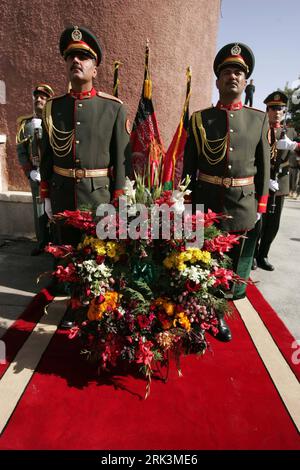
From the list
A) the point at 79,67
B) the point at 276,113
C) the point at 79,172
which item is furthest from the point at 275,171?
the point at 79,67

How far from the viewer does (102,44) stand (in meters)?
4.75

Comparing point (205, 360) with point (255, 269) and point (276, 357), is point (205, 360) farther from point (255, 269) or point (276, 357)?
point (255, 269)

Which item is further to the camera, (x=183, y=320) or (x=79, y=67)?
(x=79, y=67)

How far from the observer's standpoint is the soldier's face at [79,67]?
2605 mm

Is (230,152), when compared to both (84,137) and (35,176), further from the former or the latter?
(35,176)

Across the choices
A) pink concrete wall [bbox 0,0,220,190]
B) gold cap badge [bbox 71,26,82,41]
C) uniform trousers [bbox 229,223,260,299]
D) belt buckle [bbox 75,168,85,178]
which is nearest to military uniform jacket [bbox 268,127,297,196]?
uniform trousers [bbox 229,223,260,299]

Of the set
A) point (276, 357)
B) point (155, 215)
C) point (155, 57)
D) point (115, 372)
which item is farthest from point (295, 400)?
point (155, 57)

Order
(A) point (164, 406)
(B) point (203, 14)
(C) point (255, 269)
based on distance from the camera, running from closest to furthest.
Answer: (A) point (164, 406)
(C) point (255, 269)
(B) point (203, 14)

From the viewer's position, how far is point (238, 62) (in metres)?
2.57

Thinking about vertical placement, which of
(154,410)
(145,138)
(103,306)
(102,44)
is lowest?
(154,410)

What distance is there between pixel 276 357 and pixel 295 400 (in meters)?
Answer: 0.45

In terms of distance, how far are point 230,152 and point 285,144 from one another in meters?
1.71

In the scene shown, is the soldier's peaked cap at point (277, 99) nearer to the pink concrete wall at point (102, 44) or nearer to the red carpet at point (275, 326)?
the pink concrete wall at point (102, 44)

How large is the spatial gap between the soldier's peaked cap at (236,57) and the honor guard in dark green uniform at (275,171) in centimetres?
135
